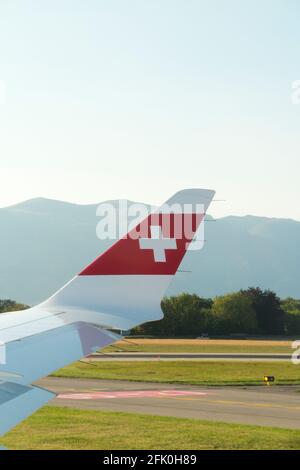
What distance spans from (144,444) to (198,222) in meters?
8.93

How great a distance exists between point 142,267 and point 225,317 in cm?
7631

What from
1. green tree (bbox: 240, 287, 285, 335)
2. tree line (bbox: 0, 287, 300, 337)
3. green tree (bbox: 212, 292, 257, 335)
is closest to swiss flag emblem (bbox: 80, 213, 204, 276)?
tree line (bbox: 0, 287, 300, 337)

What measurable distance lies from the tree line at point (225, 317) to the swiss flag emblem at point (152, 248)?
69.1 meters

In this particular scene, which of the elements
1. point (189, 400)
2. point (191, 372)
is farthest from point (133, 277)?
point (191, 372)

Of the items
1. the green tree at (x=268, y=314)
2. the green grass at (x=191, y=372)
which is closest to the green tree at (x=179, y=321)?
the green tree at (x=268, y=314)

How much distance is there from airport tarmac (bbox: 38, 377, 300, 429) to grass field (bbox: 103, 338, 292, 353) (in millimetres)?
24391

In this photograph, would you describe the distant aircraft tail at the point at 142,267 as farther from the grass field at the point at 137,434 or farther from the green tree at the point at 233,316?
the green tree at the point at 233,316

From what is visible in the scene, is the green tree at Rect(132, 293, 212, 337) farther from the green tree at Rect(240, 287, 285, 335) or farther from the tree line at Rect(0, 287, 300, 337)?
the green tree at Rect(240, 287, 285, 335)

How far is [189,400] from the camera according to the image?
89.0 ft

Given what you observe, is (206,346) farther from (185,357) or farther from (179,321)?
(179,321)

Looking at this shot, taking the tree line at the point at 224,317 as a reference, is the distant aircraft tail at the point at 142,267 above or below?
above

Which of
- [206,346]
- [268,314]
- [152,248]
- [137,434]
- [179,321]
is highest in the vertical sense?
[152,248]

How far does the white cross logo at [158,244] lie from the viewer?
10039 millimetres

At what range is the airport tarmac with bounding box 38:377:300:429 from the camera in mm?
22609
